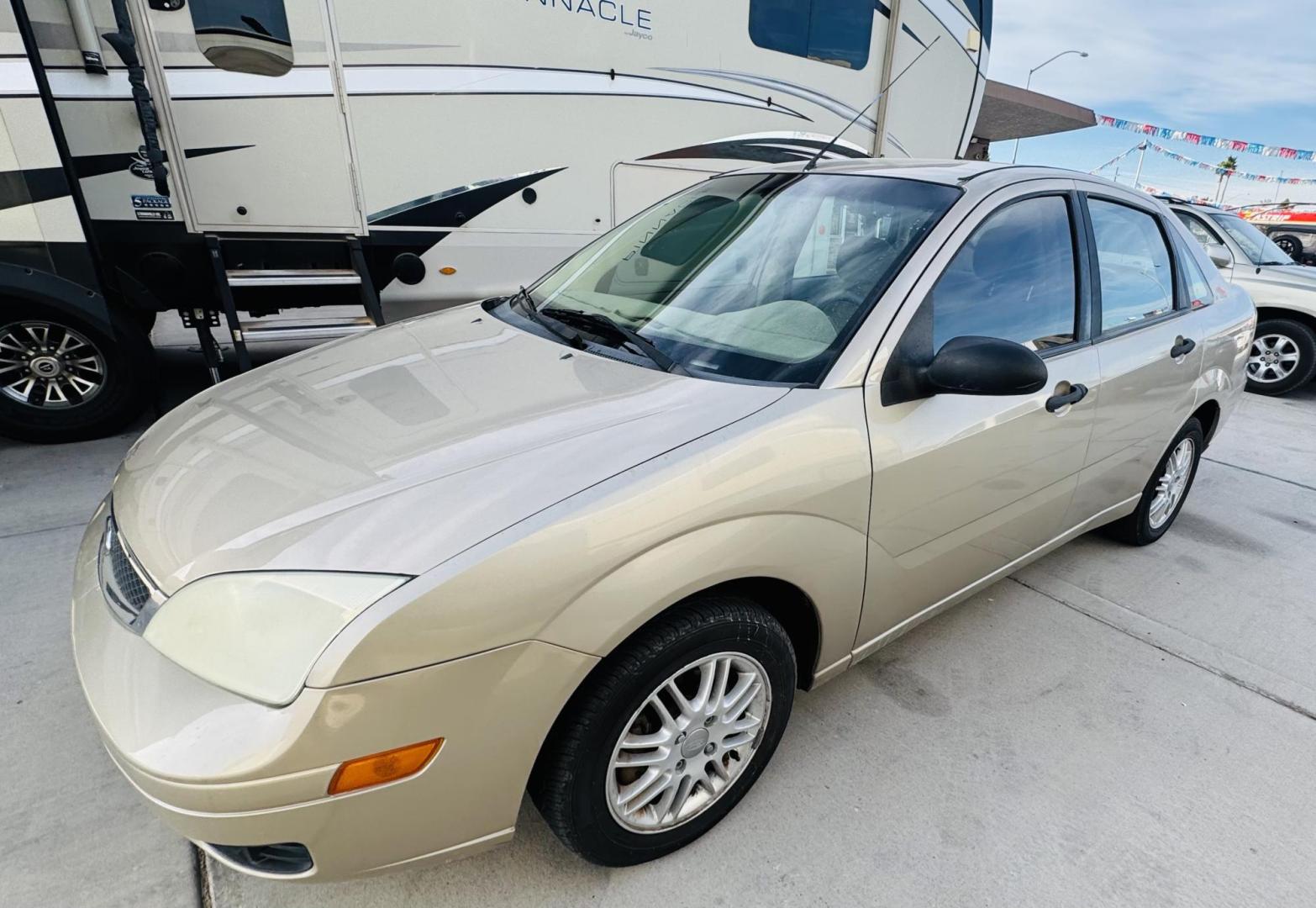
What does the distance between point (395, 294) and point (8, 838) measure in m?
3.91

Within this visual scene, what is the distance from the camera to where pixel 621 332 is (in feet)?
7.04

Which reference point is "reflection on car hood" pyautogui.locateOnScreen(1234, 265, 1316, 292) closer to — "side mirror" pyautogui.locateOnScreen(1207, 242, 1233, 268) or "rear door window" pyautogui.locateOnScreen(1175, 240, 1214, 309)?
"side mirror" pyautogui.locateOnScreen(1207, 242, 1233, 268)

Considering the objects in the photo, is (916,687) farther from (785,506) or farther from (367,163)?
(367,163)

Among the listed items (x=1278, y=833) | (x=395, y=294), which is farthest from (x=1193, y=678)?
(x=395, y=294)

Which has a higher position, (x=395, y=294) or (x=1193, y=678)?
(x=395, y=294)

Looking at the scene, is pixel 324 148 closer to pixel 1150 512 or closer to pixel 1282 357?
pixel 1150 512

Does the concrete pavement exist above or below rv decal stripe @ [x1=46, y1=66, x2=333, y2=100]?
below

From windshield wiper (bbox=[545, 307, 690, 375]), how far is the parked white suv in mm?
6686

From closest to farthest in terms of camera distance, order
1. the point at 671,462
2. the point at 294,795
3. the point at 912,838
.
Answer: the point at 294,795 → the point at 671,462 → the point at 912,838

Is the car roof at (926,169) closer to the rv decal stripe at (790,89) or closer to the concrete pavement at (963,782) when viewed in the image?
the concrete pavement at (963,782)

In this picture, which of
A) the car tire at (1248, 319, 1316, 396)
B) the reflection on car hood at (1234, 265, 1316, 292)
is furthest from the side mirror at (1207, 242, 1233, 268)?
the car tire at (1248, 319, 1316, 396)

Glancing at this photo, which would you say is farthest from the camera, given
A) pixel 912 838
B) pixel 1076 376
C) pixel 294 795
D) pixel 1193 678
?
pixel 1193 678

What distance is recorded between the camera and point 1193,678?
2623 millimetres

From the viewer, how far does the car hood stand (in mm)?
1386
